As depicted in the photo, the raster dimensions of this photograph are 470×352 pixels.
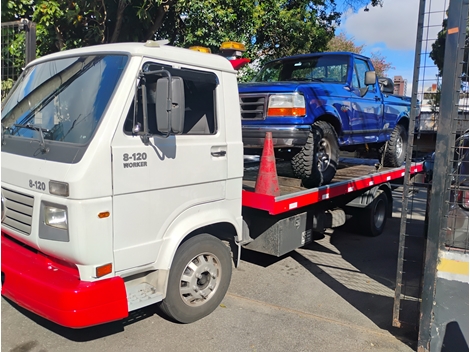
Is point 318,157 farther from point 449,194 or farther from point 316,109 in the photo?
point 449,194

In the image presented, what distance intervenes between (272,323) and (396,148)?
5119 millimetres

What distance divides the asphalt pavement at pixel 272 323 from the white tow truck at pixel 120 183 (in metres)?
0.29

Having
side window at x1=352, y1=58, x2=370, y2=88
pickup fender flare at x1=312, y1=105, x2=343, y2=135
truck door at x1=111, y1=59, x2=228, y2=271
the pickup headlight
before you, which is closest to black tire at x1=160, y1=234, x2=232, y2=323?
truck door at x1=111, y1=59, x2=228, y2=271

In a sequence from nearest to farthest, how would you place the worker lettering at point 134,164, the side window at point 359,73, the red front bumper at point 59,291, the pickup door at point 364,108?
the red front bumper at point 59,291, the worker lettering at point 134,164, the pickup door at point 364,108, the side window at point 359,73

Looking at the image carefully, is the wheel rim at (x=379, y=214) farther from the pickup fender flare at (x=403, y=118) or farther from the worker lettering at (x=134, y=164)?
the worker lettering at (x=134, y=164)

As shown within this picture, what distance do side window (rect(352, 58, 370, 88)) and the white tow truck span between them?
3.16 metres

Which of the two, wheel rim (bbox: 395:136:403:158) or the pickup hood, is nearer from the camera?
the pickup hood

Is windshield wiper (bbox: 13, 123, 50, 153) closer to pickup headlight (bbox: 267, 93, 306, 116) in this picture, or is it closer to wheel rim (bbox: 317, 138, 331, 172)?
pickup headlight (bbox: 267, 93, 306, 116)

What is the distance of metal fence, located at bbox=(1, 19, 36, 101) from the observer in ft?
18.8

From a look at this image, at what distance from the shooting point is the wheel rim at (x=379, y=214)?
7508 mm

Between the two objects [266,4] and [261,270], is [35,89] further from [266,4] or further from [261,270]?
[266,4]

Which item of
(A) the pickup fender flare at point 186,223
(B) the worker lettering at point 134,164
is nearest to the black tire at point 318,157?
(A) the pickup fender flare at point 186,223

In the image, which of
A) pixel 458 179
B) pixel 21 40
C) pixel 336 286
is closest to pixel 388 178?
pixel 336 286

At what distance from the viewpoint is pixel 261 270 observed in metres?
5.64
